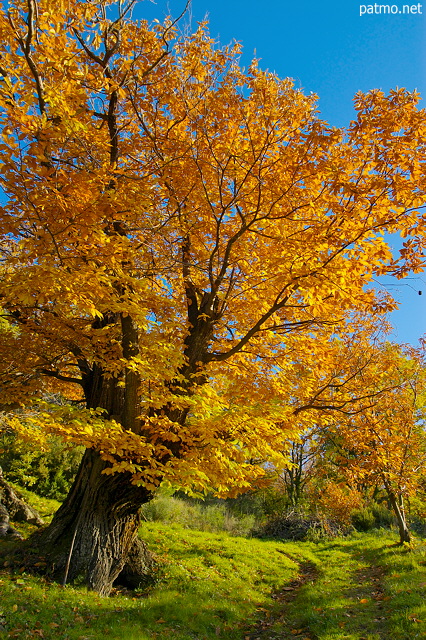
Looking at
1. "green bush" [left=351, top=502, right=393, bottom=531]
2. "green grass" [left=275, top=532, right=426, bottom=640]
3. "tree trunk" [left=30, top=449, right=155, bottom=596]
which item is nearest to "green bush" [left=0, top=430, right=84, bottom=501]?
"tree trunk" [left=30, top=449, right=155, bottom=596]

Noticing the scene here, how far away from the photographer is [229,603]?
23.1ft

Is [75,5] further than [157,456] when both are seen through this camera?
No

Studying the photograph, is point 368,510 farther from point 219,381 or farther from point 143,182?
point 143,182

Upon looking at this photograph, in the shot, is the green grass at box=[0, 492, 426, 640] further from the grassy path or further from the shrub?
the shrub

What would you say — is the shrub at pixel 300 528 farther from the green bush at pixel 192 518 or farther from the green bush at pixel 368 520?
the green bush at pixel 368 520

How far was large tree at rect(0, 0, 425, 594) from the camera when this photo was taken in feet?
14.2

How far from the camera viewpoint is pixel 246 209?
621cm

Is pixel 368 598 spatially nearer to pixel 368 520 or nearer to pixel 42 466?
pixel 42 466

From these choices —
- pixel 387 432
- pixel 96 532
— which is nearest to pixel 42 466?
pixel 96 532

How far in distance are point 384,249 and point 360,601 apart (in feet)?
21.0

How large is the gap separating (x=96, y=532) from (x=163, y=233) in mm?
5451

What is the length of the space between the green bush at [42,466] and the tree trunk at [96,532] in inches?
249

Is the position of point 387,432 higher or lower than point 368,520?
higher

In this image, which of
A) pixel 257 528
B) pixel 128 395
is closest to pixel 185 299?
pixel 128 395
